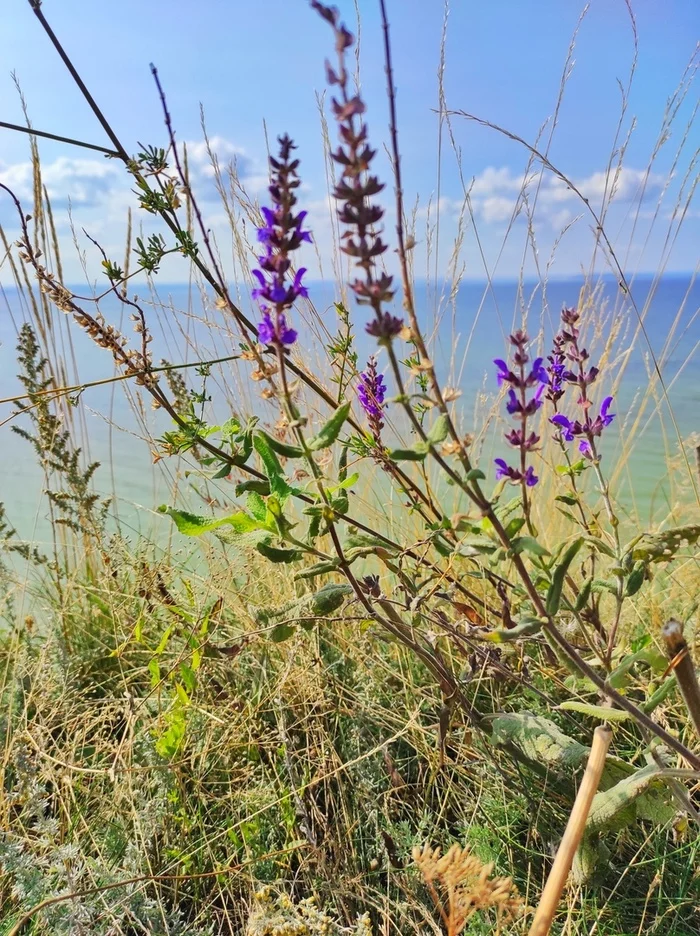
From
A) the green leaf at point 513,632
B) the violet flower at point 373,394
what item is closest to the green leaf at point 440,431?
the green leaf at point 513,632

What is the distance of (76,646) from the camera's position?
6.26 feet

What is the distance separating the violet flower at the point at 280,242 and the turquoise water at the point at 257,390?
0.56 m

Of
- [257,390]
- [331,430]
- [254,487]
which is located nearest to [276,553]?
[254,487]

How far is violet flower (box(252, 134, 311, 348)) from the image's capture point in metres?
0.69

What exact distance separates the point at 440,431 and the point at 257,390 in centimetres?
206

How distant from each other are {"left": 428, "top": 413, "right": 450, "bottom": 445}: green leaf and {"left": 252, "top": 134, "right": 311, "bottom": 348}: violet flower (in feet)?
0.57

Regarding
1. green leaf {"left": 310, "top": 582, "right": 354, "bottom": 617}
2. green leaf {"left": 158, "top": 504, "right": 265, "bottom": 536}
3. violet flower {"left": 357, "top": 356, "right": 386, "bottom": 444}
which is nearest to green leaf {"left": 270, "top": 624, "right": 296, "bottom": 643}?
green leaf {"left": 310, "top": 582, "right": 354, "bottom": 617}

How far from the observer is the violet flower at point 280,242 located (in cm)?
69

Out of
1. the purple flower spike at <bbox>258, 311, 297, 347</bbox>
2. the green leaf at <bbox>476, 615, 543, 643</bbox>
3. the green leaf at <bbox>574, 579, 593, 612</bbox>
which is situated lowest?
the green leaf at <bbox>574, 579, 593, 612</bbox>

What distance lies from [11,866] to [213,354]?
69.5 inches

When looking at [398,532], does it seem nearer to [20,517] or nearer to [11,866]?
[11,866]

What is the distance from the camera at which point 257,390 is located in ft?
8.89

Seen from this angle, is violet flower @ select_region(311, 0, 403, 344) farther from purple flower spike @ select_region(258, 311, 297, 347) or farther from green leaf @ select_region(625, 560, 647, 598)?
green leaf @ select_region(625, 560, 647, 598)

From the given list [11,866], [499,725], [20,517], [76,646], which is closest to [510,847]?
[499,725]
